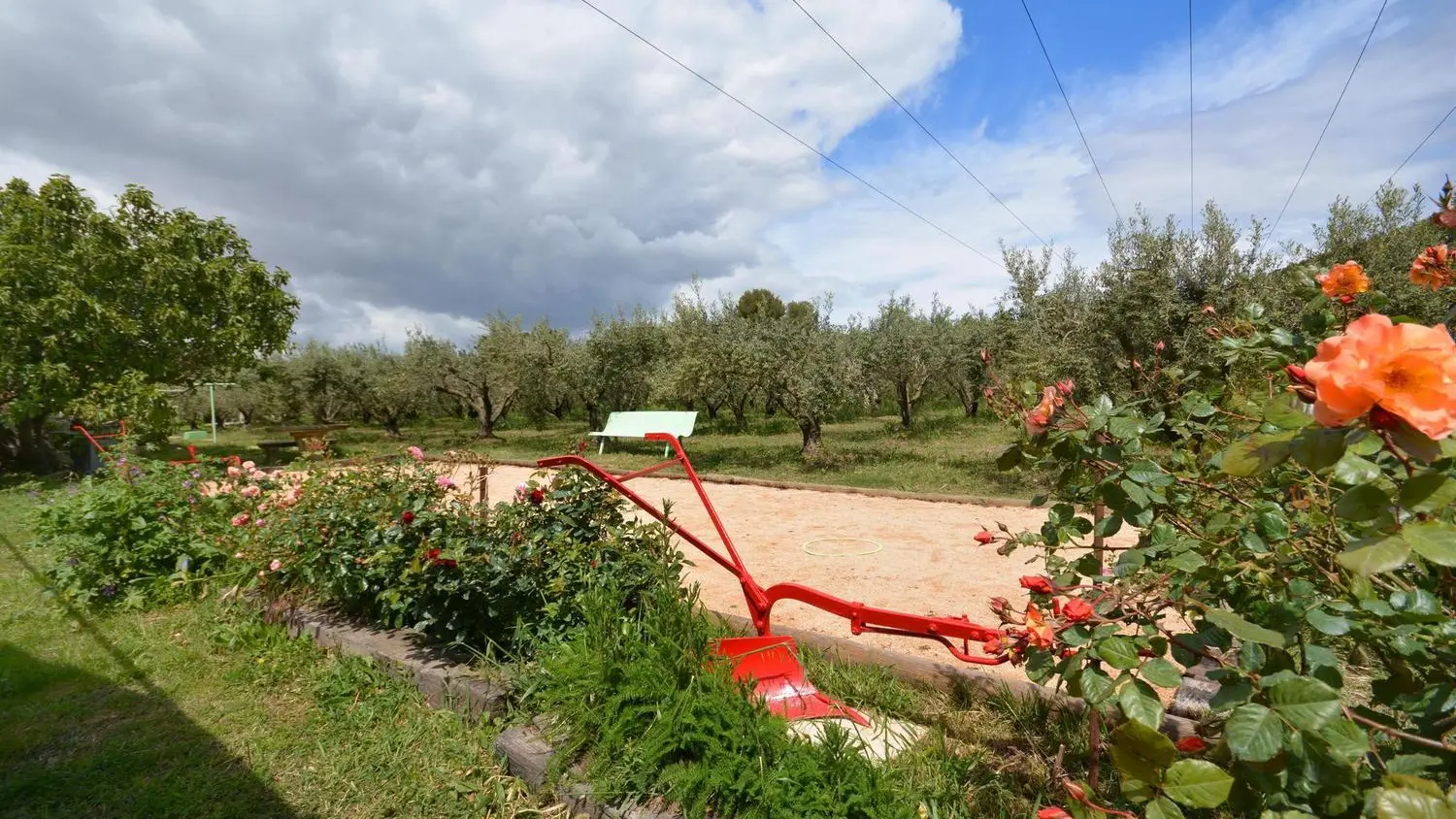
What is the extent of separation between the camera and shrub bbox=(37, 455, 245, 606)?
4090 millimetres

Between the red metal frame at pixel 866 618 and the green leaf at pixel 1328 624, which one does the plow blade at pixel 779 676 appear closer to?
the red metal frame at pixel 866 618

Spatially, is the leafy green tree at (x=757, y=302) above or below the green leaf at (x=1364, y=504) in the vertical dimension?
above

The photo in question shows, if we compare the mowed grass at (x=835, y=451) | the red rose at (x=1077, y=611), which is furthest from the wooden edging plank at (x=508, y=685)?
the mowed grass at (x=835, y=451)

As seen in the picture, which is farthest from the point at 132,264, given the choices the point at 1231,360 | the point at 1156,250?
the point at 1156,250

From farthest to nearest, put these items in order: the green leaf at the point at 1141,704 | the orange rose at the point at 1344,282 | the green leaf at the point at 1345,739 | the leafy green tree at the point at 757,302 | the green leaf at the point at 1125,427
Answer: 1. the leafy green tree at the point at 757,302
2. the orange rose at the point at 1344,282
3. the green leaf at the point at 1125,427
4. the green leaf at the point at 1141,704
5. the green leaf at the point at 1345,739

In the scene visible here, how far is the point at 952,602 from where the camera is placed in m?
4.31

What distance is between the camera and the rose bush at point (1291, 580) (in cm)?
67

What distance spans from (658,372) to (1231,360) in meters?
14.1

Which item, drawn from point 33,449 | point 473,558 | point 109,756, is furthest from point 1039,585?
point 33,449

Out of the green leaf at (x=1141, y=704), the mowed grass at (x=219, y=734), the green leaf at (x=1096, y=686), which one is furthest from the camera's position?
the mowed grass at (x=219, y=734)

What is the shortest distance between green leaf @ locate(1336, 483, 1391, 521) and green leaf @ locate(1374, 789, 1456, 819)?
0.99ft

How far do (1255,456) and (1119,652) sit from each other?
42 cm

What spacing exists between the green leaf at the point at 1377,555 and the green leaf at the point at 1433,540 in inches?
0.4

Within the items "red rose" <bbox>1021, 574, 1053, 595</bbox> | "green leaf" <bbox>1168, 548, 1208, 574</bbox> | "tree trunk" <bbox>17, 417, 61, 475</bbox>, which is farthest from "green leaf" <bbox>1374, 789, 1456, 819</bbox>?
"tree trunk" <bbox>17, 417, 61, 475</bbox>
